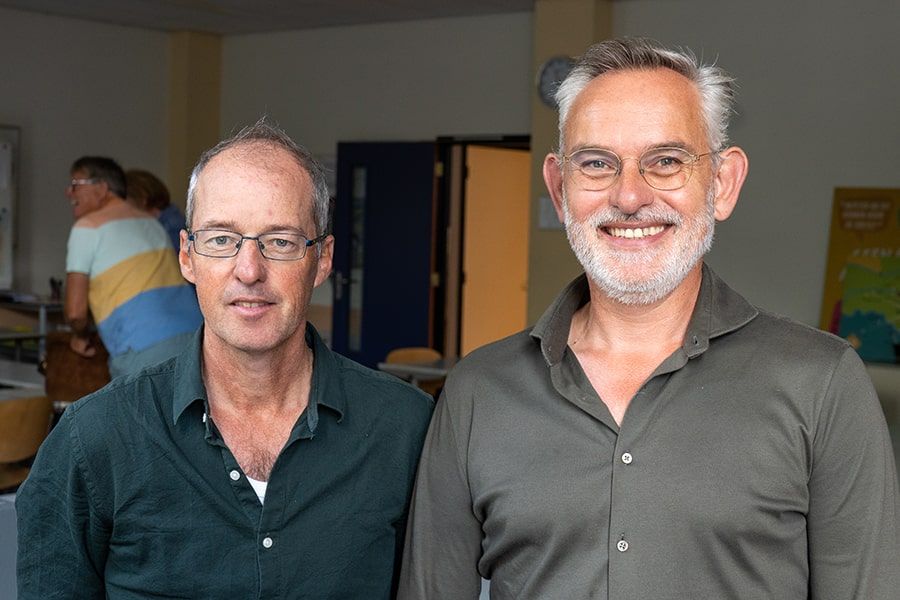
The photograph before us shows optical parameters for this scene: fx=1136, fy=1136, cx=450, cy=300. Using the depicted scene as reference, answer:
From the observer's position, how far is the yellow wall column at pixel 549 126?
7923 mm

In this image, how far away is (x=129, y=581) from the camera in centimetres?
178

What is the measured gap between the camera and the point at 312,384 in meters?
1.92

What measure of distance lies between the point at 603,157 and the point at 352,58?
326 inches

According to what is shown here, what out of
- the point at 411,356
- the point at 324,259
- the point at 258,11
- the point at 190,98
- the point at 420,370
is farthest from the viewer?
the point at 190,98

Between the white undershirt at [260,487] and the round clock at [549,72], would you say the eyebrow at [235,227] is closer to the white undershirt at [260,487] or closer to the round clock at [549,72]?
the white undershirt at [260,487]

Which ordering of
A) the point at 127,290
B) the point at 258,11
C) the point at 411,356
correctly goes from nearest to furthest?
the point at 127,290
the point at 411,356
the point at 258,11

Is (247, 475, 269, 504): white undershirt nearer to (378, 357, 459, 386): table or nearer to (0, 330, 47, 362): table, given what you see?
(378, 357, 459, 386): table

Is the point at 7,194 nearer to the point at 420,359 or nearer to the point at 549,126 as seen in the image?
the point at 420,359

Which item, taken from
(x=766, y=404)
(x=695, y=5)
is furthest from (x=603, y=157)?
(x=695, y=5)

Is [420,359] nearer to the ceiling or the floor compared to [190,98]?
nearer to the floor

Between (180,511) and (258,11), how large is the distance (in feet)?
25.9

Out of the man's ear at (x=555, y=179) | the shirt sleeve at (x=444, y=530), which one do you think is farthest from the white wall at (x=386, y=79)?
the shirt sleeve at (x=444, y=530)

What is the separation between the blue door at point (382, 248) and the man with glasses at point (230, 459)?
24.4ft

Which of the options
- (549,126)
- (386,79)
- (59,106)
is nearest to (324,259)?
(549,126)
